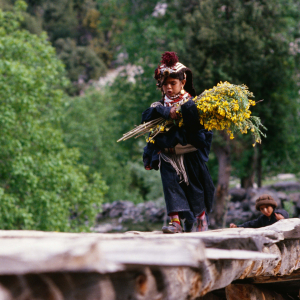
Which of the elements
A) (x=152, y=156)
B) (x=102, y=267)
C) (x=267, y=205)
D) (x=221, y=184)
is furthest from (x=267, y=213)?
(x=221, y=184)

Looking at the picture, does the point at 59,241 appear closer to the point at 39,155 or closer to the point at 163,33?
the point at 39,155

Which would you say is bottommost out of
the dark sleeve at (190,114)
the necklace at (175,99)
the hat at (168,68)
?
the dark sleeve at (190,114)

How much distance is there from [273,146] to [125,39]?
1013 centimetres

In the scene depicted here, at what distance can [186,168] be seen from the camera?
427 centimetres

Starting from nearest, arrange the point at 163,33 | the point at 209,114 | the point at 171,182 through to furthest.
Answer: the point at 209,114 < the point at 171,182 < the point at 163,33

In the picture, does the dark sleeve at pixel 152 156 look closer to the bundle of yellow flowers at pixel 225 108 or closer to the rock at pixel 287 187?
the bundle of yellow flowers at pixel 225 108

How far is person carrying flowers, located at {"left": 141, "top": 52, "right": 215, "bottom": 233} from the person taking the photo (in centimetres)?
410

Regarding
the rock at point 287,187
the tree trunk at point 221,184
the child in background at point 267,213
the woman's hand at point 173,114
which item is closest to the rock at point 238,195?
the rock at point 287,187

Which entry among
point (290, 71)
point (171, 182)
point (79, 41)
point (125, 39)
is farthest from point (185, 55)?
point (79, 41)

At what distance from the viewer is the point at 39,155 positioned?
1384 centimetres

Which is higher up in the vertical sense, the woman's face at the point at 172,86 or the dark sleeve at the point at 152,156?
the woman's face at the point at 172,86

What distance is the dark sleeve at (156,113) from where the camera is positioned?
4.03m

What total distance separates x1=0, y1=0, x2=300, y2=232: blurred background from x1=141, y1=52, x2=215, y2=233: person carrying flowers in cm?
831

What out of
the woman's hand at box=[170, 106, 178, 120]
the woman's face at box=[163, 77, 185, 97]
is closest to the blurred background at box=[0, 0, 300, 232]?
the woman's face at box=[163, 77, 185, 97]
